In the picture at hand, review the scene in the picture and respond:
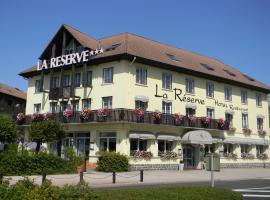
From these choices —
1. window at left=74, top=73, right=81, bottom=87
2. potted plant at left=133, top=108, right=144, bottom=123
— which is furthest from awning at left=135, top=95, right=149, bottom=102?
window at left=74, top=73, right=81, bottom=87

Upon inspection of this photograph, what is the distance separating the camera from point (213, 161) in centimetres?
1597

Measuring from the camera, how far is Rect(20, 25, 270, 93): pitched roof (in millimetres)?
34725

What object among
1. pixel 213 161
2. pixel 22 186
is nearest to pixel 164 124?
pixel 213 161

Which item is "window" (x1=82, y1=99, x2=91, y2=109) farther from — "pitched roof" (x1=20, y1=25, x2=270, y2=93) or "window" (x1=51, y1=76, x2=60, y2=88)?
"window" (x1=51, y1=76, x2=60, y2=88)

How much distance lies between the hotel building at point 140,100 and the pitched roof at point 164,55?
14 centimetres

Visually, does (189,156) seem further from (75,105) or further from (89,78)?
(89,78)

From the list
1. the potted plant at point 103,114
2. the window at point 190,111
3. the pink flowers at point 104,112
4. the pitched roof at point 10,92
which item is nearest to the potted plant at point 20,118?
the potted plant at point 103,114

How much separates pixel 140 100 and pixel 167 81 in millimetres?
4003

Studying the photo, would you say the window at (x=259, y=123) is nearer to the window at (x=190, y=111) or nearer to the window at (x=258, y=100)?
the window at (x=258, y=100)

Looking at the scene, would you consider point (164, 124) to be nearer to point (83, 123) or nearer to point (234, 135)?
point (83, 123)

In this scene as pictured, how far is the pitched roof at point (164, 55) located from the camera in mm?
34725

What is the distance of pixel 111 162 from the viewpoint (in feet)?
98.0

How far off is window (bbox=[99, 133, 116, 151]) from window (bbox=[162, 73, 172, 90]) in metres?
6.74

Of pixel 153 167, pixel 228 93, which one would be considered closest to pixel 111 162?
pixel 153 167
